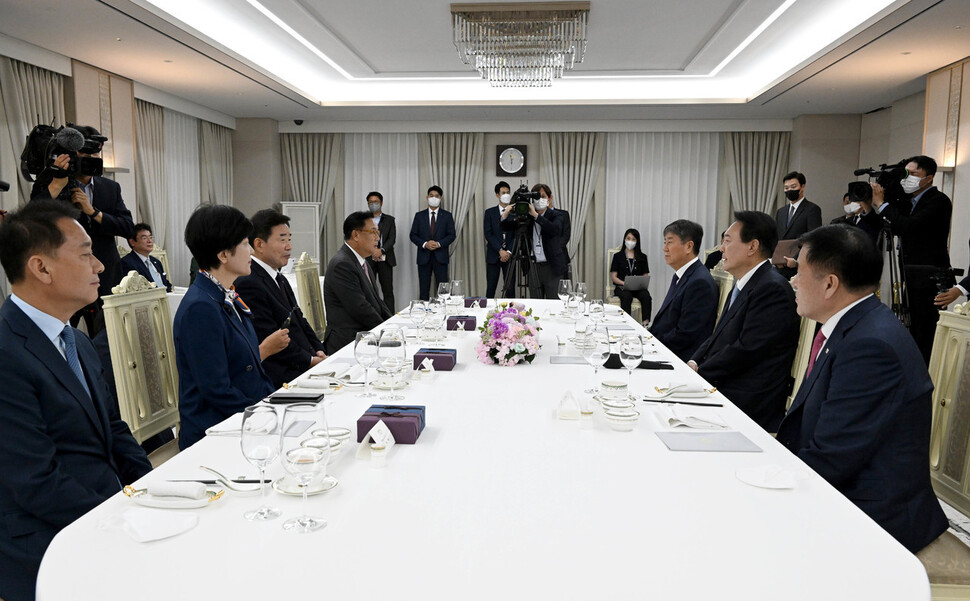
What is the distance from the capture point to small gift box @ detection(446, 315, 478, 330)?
334 cm

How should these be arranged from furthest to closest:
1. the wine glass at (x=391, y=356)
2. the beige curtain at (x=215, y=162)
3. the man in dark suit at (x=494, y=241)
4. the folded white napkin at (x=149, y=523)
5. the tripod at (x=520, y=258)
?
the man in dark suit at (x=494, y=241) < the beige curtain at (x=215, y=162) < the tripod at (x=520, y=258) < the wine glass at (x=391, y=356) < the folded white napkin at (x=149, y=523)

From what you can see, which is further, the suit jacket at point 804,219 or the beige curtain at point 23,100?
the suit jacket at point 804,219

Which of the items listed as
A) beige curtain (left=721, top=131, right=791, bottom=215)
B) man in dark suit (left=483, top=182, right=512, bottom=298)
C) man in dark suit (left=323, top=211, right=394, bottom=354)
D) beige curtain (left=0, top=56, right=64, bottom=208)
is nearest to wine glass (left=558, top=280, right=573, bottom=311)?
man in dark suit (left=323, top=211, right=394, bottom=354)

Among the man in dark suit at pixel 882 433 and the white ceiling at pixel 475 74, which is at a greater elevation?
the white ceiling at pixel 475 74

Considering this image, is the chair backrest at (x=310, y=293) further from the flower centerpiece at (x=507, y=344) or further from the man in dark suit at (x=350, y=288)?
the flower centerpiece at (x=507, y=344)

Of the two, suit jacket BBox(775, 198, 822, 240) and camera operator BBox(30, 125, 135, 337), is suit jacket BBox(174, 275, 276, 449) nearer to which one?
camera operator BBox(30, 125, 135, 337)

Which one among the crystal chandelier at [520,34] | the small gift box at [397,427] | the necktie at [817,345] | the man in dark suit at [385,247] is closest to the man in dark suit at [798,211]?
the crystal chandelier at [520,34]

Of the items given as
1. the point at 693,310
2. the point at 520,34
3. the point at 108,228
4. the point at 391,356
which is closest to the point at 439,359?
the point at 391,356

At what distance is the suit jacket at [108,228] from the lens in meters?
4.02

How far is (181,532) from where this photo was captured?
1080 millimetres

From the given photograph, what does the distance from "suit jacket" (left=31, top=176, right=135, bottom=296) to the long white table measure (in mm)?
3060

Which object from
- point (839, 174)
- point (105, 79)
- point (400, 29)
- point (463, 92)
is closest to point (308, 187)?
point (463, 92)

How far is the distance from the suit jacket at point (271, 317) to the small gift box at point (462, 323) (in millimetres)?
707

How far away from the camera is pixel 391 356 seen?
1.94 metres
